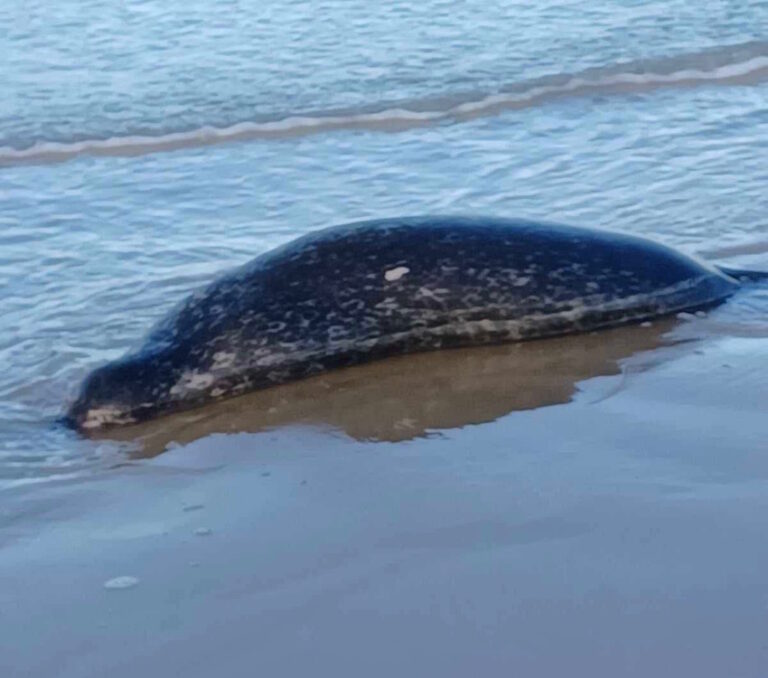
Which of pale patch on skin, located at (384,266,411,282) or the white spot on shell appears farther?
pale patch on skin, located at (384,266,411,282)

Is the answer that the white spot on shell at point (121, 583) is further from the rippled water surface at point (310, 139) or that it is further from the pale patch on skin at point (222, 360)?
the pale patch on skin at point (222, 360)

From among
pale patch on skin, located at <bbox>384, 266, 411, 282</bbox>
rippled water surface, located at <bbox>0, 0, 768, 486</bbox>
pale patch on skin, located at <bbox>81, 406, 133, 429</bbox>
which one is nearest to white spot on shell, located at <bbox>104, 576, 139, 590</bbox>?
rippled water surface, located at <bbox>0, 0, 768, 486</bbox>

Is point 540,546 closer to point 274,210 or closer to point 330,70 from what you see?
point 274,210

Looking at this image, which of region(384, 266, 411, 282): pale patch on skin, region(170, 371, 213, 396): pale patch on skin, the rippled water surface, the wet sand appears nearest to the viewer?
the wet sand

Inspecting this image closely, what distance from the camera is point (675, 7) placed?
1109 centimetres

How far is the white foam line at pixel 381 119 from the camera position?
27.5ft

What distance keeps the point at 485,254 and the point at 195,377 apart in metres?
0.99

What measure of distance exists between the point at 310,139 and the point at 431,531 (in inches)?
194

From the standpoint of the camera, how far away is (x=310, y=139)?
8320mm

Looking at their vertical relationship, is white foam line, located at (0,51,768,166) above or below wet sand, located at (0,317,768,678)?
above

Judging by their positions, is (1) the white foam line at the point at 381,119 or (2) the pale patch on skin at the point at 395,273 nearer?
(2) the pale patch on skin at the point at 395,273

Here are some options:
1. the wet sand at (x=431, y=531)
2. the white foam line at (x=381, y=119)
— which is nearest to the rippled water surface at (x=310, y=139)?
the white foam line at (x=381, y=119)

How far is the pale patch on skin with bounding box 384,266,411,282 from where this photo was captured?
500 cm

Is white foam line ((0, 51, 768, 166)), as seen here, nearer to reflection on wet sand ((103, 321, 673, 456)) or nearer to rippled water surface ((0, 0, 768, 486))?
rippled water surface ((0, 0, 768, 486))
